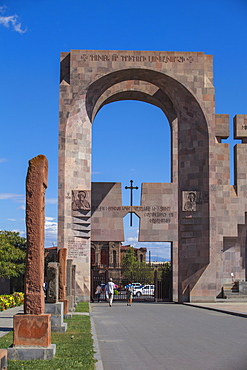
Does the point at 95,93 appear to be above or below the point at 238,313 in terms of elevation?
above

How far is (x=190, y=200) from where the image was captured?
32469 mm

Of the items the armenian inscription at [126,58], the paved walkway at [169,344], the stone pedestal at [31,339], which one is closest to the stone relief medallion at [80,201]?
the armenian inscription at [126,58]

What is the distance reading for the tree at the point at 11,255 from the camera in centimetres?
3869

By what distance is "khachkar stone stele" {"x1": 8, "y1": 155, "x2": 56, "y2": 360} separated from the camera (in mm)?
9812

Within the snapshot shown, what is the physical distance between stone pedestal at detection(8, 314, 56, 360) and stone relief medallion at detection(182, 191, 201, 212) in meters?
22.8

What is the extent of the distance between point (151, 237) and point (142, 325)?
15.9 meters

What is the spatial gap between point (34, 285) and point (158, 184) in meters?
23.8

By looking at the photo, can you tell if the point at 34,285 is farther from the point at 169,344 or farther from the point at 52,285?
the point at 52,285

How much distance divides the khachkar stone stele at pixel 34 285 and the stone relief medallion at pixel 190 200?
22.0m

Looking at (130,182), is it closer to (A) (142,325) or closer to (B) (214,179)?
(B) (214,179)

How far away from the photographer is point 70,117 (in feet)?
106

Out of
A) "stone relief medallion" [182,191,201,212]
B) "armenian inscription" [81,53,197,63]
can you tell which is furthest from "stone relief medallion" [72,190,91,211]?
"armenian inscription" [81,53,197,63]

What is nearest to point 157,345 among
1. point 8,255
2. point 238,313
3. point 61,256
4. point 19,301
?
point 61,256

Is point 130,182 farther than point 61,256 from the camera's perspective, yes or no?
Yes
